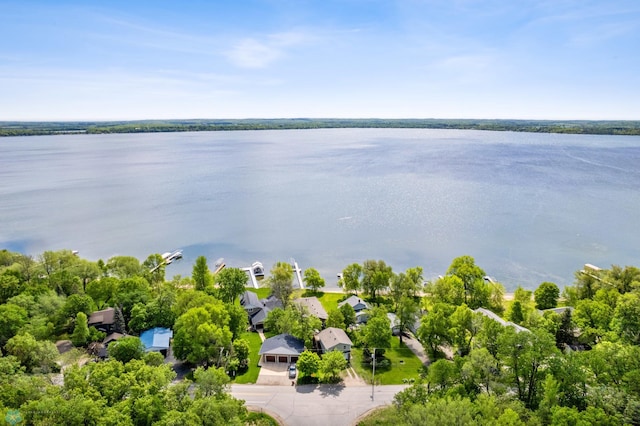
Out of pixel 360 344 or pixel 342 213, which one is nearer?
pixel 360 344

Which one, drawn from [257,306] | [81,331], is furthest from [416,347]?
[81,331]

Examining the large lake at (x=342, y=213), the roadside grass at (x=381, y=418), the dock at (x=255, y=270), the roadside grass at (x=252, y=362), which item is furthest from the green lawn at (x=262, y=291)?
the roadside grass at (x=381, y=418)

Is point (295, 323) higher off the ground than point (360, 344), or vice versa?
point (295, 323)

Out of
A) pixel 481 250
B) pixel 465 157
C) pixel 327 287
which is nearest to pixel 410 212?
pixel 481 250

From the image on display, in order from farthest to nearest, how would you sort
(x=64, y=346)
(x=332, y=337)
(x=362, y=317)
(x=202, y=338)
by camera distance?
(x=362, y=317)
(x=64, y=346)
(x=332, y=337)
(x=202, y=338)

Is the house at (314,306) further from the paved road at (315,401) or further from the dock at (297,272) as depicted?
the paved road at (315,401)

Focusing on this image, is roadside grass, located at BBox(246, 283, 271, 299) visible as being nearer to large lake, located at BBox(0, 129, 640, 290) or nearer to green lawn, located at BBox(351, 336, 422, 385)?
large lake, located at BBox(0, 129, 640, 290)

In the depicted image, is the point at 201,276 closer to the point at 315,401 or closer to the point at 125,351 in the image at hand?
the point at 125,351
